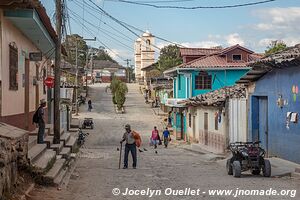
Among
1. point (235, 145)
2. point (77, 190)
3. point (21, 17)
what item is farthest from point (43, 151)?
point (235, 145)

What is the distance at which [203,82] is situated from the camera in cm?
4041

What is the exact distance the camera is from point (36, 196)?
30.0 feet

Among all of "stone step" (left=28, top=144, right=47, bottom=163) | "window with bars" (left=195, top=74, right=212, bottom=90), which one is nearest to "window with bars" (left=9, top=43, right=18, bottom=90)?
"stone step" (left=28, top=144, right=47, bottom=163)

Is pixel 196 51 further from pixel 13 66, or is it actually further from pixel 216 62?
pixel 13 66

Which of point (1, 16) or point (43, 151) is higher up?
point (1, 16)

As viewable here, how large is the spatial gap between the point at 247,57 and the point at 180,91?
6548 mm

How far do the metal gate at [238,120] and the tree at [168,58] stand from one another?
47.3m

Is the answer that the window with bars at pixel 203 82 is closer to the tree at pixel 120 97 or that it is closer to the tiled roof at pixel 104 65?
the tree at pixel 120 97

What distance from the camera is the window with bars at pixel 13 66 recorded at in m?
14.1

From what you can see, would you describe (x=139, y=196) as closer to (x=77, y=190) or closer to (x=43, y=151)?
(x=77, y=190)

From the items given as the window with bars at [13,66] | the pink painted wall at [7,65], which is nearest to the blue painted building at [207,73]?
the pink painted wall at [7,65]

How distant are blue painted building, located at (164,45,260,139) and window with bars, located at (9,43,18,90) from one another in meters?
24.2

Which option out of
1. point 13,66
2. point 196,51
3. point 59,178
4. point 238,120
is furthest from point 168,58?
point 59,178

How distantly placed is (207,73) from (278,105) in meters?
22.9
